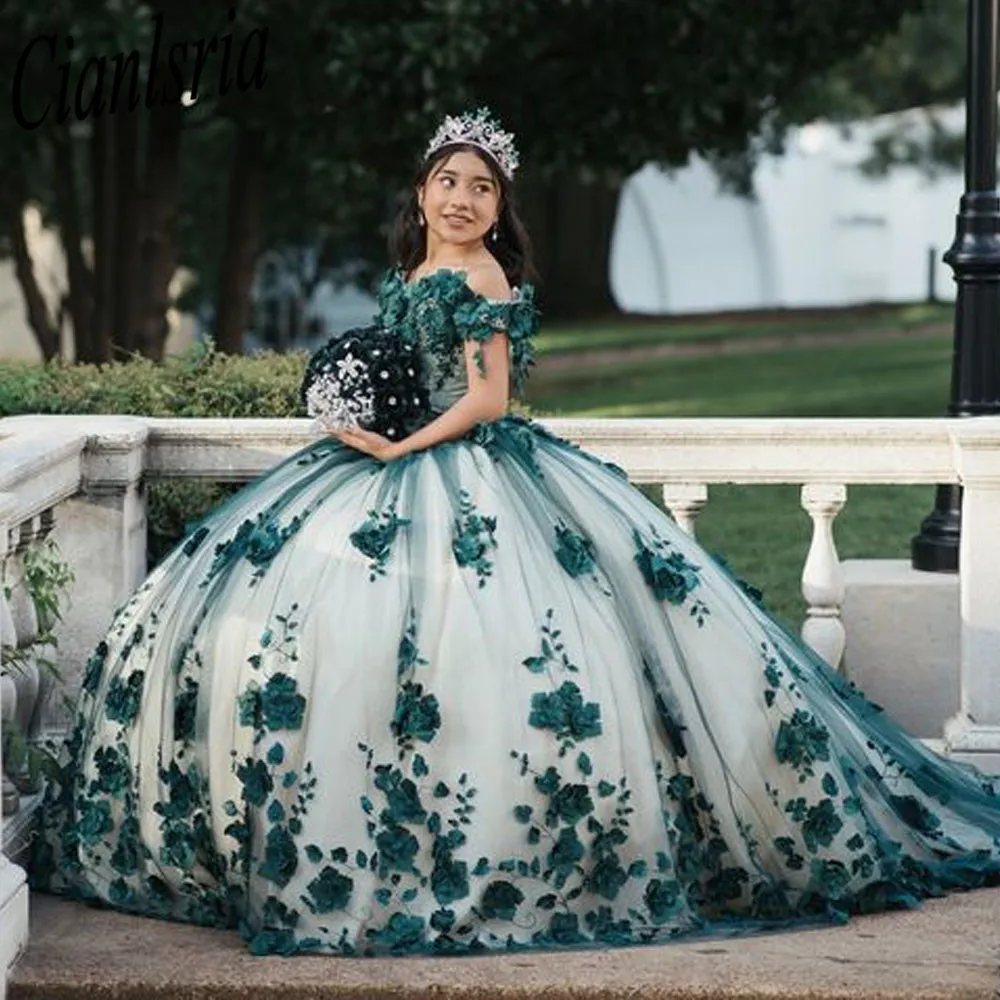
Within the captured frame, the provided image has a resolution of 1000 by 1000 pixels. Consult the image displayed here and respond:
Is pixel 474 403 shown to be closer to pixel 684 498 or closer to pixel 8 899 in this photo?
pixel 684 498

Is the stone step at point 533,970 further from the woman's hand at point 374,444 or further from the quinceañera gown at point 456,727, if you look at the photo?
the woman's hand at point 374,444

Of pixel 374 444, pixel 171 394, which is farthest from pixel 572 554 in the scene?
pixel 171 394

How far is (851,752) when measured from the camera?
6.99 m

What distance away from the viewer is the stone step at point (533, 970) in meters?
5.95

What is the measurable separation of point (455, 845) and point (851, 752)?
127cm

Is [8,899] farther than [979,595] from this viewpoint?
No

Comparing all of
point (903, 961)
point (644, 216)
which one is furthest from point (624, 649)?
point (644, 216)

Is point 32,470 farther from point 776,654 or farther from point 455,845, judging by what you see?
point 776,654

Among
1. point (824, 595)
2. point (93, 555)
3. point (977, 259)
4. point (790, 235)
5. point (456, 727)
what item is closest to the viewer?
point (456, 727)

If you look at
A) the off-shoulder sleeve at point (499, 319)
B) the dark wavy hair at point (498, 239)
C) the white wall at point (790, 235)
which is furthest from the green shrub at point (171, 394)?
the white wall at point (790, 235)

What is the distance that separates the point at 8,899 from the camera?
238 inches

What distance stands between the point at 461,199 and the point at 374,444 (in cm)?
64

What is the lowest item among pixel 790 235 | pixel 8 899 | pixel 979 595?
pixel 8 899
